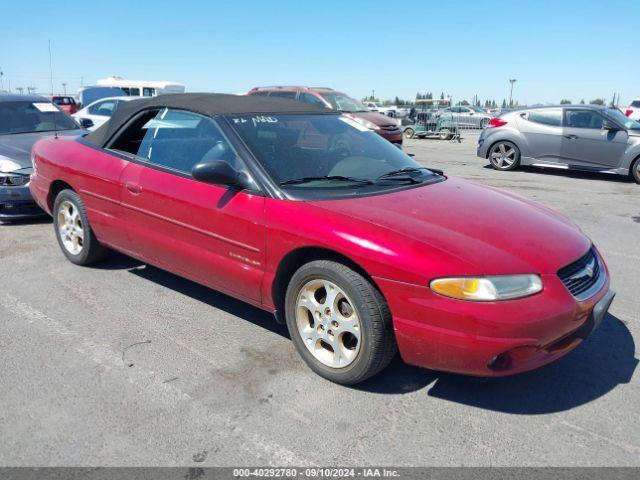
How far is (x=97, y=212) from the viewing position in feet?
14.9

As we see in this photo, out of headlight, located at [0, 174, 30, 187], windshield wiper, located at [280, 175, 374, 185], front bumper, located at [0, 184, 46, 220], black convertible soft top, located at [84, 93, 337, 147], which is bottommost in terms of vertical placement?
front bumper, located at [0, 184, 46, 220]

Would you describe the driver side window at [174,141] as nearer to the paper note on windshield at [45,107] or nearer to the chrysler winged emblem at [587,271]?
the chrysler winged emblem at [587,271]

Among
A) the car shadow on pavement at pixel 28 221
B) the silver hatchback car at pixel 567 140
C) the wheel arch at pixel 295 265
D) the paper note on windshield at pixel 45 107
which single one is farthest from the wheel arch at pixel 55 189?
the silver hatchback car at pixel 567 140

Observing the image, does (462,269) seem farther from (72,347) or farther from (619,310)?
(72,347)

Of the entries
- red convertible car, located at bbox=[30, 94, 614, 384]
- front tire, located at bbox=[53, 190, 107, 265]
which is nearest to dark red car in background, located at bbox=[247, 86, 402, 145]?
front tire, located at bbox=[53, 190, 107, 265]

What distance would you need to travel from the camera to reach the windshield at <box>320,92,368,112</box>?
1468 cm

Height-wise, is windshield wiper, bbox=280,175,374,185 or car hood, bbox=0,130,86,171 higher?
windshield wiper, bbox=280,175,374,185

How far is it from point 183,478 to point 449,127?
22319mm

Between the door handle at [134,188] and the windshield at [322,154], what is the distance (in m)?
0.90

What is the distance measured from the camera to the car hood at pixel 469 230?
273cm

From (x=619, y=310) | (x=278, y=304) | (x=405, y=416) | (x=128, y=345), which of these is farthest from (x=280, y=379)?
(x=619, y=310)

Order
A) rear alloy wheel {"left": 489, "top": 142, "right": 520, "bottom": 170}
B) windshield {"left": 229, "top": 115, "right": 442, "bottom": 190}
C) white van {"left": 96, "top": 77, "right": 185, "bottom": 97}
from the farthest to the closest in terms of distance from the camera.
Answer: white van {"left": 96, "top": 77, "right": 185, "bottom": 97} < rear alloy wheel {"left": 489, "top": 142, "right": 520, "bottom": 170} < windshield {"left": 229, "top": 115, "right": 442, "bottom": 190}

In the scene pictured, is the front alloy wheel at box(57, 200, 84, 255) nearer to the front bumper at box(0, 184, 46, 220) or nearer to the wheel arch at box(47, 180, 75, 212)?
the wheel arch at box(47, 180, 75, 212)

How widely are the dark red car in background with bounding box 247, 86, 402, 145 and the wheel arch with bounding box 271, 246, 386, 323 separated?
35.0 feet
